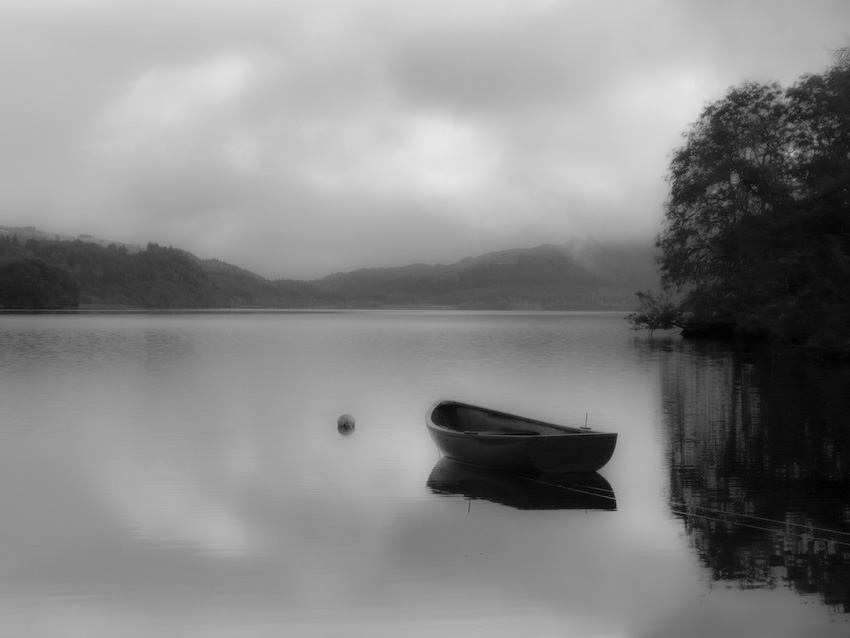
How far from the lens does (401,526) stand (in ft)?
43.8

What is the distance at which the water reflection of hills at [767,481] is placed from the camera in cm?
1093

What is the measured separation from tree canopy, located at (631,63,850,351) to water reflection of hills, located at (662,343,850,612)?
8.28 m

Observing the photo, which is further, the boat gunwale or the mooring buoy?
the mooring buoy

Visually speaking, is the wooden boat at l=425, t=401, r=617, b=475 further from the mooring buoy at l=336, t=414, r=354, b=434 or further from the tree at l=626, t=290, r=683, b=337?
the tree at l=626, t=290, r=683, b=337

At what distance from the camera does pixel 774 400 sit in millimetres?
30062

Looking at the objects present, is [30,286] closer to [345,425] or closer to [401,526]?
[345,425]

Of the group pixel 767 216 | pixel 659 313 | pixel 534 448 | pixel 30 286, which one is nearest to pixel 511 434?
pixel 534 448

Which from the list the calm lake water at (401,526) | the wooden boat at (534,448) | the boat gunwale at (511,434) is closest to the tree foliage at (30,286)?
the calm lake water at (401,526)

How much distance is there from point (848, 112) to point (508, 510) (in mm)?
35606

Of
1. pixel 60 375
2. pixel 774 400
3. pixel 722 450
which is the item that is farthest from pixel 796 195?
pixel 60 375

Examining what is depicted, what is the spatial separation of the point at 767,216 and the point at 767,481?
3507 cm

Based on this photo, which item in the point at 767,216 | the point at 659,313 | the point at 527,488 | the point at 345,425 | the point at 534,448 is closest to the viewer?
the point at 527,488

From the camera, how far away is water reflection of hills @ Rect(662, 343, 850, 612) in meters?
10.9

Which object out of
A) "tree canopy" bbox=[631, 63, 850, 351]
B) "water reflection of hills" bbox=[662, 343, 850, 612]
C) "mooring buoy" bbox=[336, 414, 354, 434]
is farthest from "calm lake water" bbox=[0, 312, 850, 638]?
"tree canopy" bbox=[631, 63, 850, 351]
